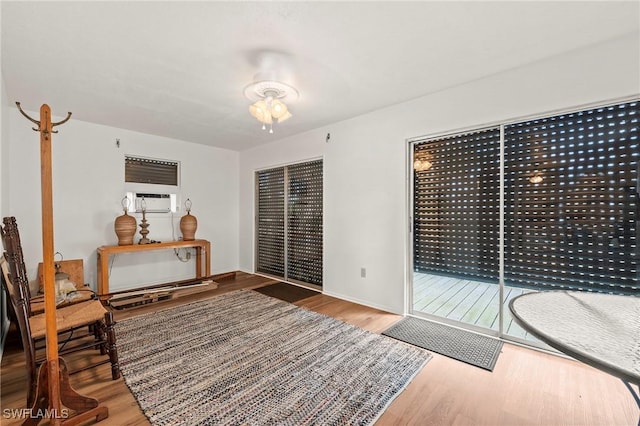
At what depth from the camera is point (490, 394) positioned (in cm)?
176

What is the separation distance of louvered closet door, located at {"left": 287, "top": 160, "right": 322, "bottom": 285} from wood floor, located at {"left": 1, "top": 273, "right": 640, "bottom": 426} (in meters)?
2.30

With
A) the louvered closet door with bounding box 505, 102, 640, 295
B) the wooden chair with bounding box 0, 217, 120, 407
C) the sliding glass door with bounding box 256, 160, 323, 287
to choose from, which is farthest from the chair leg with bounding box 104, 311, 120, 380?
the louvered closet door with bounding box 505, 102, 640, 295

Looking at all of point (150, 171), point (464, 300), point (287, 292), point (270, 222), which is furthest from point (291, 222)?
point (464, 300)

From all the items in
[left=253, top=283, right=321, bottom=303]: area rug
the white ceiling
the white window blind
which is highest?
the white ceiling

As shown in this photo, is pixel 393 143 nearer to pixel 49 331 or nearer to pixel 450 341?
pixel 450 341

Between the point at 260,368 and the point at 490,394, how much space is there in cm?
158

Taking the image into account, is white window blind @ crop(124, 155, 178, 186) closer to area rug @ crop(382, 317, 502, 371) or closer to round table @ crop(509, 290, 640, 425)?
area rug @ crop(382, 317, 502, 371)

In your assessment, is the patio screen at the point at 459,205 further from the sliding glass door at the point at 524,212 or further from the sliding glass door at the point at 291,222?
the sliding glass door at the point at 291,222

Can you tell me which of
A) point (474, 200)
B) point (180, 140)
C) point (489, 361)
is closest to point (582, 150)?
point (474, 200)

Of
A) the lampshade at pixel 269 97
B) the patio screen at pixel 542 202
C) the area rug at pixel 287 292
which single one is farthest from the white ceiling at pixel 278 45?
the area rug at pixel 287 292

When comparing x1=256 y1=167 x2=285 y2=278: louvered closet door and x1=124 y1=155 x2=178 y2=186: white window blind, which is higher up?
x1=124 y1=155 x2=178 y2=186: white window blind

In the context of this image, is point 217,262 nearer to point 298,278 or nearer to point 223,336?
point 298,278

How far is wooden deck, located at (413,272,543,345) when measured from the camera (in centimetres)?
253

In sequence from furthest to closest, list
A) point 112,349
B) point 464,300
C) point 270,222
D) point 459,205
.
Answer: point 270,222, point 464,300, point 459,205, point 112,349
